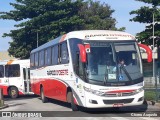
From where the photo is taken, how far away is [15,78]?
29.0m

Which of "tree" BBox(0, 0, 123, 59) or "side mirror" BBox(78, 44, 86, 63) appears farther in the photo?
"tree" BBox(0, 0, 123, 59)

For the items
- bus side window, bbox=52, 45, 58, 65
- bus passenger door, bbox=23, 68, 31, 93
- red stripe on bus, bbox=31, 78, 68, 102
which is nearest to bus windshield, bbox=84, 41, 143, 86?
red stripe on bus, bbox=31, 78, 68, 102

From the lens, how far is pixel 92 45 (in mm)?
15742

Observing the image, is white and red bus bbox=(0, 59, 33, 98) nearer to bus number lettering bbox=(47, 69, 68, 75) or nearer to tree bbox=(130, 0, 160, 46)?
bus number lettering bbox=(47, 69, 68, 75)

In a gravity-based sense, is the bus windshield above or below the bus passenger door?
above

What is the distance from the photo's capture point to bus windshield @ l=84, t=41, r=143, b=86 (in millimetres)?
15227

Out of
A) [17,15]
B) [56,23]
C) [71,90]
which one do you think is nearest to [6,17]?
[17,15]

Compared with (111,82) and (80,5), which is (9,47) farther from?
(111,82)

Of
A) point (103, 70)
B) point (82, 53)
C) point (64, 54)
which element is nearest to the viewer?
point (82, 53)

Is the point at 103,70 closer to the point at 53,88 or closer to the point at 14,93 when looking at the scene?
the point at 53,88

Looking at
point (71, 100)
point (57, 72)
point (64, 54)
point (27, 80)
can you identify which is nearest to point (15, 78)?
point (27, 80)

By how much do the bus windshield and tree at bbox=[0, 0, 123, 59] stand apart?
3312 centimetres

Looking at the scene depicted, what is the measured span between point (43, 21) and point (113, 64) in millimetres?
36183

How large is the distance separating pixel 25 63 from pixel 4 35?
23.9 meters
